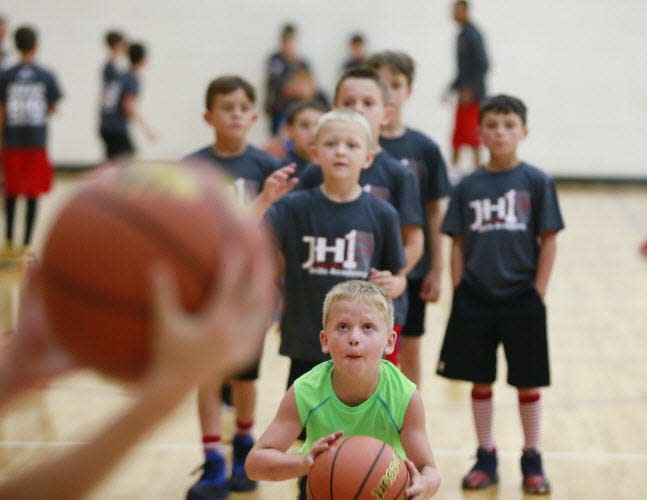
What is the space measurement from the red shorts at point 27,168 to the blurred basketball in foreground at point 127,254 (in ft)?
26.9

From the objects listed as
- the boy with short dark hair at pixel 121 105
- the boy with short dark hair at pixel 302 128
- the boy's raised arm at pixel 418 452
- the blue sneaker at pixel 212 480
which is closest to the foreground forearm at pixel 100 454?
the boy's raised arm at pixel 418 452

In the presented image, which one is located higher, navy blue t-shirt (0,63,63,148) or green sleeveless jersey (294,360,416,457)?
navy blue t-shirt (0,63,63,148)

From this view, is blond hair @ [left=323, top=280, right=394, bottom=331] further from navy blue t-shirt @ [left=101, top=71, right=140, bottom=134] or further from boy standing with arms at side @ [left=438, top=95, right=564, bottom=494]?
navy blue t-shirt @ [left=101, top=71, right=140, bottom=134]

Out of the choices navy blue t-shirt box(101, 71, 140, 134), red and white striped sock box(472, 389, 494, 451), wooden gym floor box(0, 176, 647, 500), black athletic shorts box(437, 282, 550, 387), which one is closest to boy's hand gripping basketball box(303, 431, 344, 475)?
wooden gym floor box(0, 176, 647, 500)

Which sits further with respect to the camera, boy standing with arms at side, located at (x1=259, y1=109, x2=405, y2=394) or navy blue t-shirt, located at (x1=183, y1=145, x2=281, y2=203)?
navy blue t-shirt, located at (x1=183, y1=145, x2=281, y2=203)

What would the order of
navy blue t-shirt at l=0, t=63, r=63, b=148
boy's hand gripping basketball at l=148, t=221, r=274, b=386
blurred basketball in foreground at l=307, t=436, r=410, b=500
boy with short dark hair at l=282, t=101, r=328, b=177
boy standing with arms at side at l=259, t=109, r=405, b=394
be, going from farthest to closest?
navy blue t-shirt at l=0, t=63, r=63, b=148
boy with short dark hair at l=282, t=101, r=328, b=177
boy standing with arms at side at l=259, t=109, r=405, b=394
blurred basketball in foreground at l=307, t=436, r=410, b=500
boy's hand gripping basketball at l=148, t=221, r=274, b=386

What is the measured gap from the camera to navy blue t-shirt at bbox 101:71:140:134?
12.2 meters

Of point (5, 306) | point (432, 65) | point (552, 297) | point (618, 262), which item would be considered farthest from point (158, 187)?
point (432, 65)

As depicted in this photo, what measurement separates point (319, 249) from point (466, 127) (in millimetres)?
9020

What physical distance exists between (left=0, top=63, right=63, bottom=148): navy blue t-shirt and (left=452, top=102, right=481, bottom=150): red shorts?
5074 millimetres

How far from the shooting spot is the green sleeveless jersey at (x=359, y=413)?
318 cm

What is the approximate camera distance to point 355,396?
10.6 ft

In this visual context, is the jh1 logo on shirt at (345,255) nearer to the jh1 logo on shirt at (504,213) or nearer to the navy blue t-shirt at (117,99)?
the jh1 logo on shirt at (504,213)

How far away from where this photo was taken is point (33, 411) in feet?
18.2
